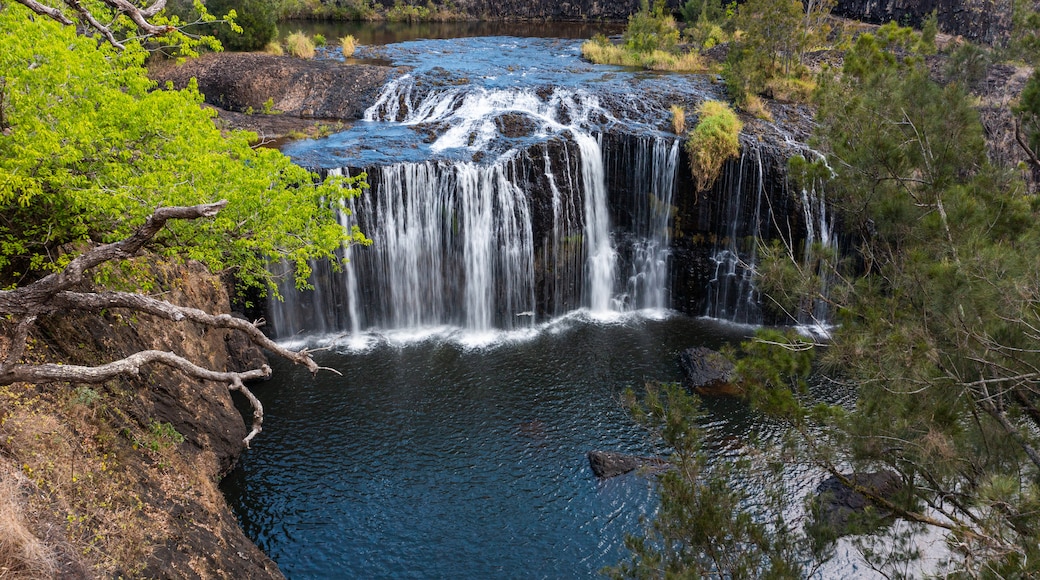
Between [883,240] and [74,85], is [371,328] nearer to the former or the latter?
[74,85]

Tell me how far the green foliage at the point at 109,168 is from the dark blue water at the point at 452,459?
651 cm

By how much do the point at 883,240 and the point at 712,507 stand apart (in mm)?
5900

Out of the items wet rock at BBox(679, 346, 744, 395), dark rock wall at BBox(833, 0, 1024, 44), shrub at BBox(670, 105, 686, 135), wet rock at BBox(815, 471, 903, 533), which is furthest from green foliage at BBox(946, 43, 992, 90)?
dark rock wall at BBox(833, 0, 1024, 44)

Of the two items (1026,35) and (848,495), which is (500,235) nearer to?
(848,495)

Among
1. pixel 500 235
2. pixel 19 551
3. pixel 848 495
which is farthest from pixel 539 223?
pixel 19 551

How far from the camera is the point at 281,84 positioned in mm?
31172

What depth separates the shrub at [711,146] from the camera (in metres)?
25.4

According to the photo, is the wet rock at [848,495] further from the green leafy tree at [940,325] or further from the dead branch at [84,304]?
the dead branch at [84,304]

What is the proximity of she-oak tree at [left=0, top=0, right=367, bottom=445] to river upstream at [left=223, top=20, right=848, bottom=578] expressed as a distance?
11.9 feet

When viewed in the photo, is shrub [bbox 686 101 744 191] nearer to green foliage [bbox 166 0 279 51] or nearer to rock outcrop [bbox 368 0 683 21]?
green foliage [bbox 166 0 279 51]

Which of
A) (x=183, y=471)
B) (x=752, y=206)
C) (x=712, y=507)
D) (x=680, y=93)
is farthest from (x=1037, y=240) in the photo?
(x=680, y=93)

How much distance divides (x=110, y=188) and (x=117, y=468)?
15.1 feet

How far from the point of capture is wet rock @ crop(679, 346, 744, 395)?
20562mm

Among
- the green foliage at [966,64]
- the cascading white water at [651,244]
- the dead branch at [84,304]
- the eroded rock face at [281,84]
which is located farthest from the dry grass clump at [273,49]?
the green foliage at [966,64]
